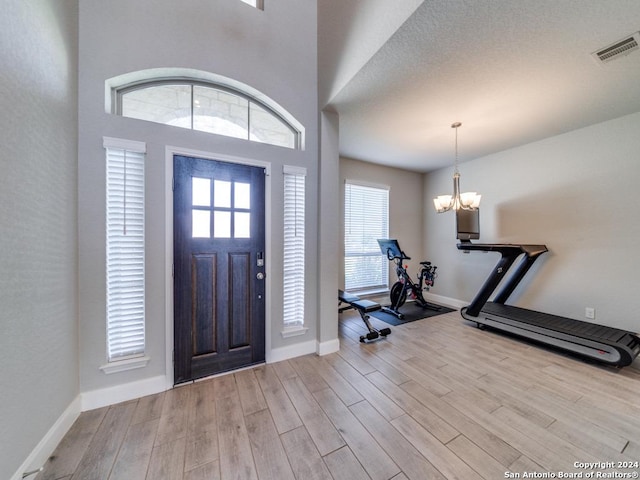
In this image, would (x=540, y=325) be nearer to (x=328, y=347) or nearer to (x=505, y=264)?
(x=505, y=264)

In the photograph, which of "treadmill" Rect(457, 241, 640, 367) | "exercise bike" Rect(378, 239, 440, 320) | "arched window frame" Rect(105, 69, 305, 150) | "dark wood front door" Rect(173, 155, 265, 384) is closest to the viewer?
"arched window frame" Rect(105, 69, 305, 150)

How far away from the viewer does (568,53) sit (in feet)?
6.15

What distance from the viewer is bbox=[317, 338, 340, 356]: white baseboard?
8.82 feet

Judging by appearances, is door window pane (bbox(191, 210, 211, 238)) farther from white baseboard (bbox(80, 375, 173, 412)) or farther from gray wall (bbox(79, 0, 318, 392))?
white baseboard (bbox(80, 375, 173, 412))

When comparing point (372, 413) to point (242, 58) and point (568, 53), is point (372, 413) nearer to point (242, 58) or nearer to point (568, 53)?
point (568, 53)

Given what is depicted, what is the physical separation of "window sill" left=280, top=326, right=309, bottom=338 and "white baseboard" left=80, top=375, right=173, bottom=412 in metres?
1.13

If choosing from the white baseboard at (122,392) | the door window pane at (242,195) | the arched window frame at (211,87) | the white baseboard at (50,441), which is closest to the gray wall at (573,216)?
the arched window frame at (211,87)

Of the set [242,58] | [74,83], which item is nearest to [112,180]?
[74,83]

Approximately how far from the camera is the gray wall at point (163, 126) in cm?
182

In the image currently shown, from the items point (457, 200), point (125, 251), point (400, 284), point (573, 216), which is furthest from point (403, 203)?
point (125, 251)

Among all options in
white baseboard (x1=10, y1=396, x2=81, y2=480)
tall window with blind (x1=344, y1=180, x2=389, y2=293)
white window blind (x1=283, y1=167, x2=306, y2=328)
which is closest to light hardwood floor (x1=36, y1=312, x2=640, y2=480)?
white baseboard (x1=10, y1=396, x2=81, y2=480)

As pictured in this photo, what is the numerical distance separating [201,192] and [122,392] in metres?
1.86

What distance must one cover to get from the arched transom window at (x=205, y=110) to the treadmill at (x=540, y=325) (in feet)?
Result: 11.1

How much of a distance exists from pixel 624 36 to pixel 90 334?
4.78 metres
